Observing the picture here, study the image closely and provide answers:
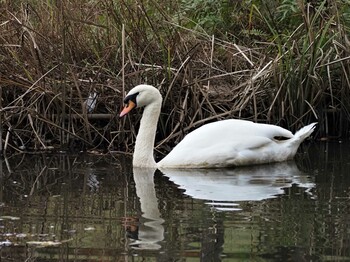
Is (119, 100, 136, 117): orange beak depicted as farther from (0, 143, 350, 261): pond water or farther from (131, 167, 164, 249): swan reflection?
(131, 167, 164, 249): swan reflection

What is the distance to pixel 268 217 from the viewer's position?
7.31 meters

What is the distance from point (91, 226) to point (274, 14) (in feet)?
22.0

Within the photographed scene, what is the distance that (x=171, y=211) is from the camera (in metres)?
7.65

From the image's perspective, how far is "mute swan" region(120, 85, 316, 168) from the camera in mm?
10141

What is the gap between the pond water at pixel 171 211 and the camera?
621 centimetres

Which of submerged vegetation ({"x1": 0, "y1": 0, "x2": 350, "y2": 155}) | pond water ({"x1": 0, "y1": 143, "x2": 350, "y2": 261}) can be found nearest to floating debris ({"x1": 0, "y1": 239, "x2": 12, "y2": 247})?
pond water ({"x1": 0, "y1": 143, "x2": 350, "y2": 261})

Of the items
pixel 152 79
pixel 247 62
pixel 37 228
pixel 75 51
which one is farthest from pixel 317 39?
pixel 37 228

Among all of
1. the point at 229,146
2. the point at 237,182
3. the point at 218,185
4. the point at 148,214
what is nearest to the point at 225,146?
the point at 229,146

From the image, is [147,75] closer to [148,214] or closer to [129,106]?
[129,106]

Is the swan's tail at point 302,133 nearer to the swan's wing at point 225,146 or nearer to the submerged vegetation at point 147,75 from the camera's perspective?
the swan's wing at point 225,146

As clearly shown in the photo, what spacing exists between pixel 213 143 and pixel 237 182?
107 centimetres

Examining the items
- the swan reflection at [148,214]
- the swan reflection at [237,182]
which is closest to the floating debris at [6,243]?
the swan reflection at [148,214]

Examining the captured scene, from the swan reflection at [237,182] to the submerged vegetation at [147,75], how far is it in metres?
1.26

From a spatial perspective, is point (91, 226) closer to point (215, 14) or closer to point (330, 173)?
point (330, 173)
